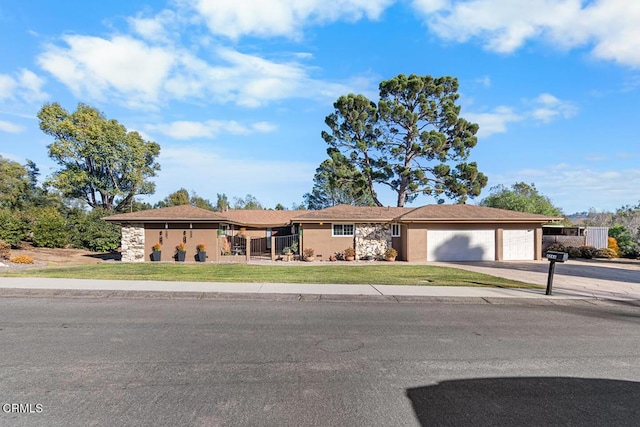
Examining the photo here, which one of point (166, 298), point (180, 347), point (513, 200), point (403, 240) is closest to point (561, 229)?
point (513, 200)

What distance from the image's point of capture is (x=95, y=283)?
462 inches

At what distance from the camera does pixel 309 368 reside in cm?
524

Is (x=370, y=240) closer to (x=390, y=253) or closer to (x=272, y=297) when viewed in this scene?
(x=390, y=253)

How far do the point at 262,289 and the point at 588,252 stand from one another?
81.5ft

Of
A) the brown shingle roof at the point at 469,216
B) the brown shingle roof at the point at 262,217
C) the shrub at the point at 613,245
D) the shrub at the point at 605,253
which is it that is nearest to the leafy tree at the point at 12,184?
the brown shingle roof at the point at 262,217

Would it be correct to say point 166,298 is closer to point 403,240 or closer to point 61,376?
point 61,376

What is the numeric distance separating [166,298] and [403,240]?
18050 millimetres

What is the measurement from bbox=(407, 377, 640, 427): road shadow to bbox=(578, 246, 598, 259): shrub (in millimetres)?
26019

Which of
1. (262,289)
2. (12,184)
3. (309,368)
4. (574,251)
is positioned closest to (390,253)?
(574,251)

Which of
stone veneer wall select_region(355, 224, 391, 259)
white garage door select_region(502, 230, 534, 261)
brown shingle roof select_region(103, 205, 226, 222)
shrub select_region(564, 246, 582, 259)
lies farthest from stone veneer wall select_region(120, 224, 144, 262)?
shrub select_region(564, 246, 582, 259)

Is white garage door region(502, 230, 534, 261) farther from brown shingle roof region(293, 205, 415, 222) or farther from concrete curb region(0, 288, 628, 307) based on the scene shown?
concrete curb region(0, 288, 628, 307)

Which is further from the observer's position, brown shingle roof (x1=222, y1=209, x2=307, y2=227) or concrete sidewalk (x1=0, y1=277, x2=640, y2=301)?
brown shingle roof (x1=222, y1=209, x2=307, y2=227)

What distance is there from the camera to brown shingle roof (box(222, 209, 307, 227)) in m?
34.1

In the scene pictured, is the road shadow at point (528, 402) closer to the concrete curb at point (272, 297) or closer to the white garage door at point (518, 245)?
the concrete curb at point (272, 297)
